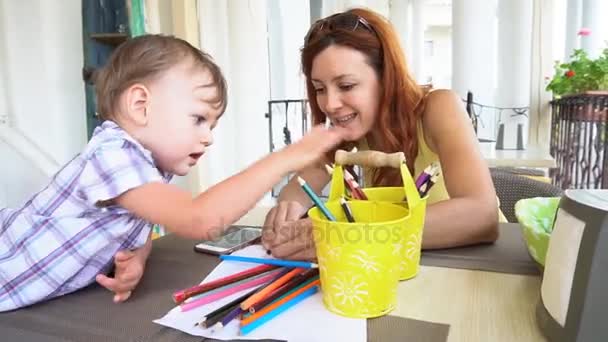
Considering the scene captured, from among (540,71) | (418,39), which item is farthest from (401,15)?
(540,71)

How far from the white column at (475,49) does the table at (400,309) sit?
197 centimetres

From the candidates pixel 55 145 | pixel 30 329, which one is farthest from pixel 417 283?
pixel 55 145

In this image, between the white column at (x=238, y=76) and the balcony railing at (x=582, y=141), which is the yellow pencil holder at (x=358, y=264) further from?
the white column at (x=238, y=76)

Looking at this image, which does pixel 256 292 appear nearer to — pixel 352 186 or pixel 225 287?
pixel 225 287

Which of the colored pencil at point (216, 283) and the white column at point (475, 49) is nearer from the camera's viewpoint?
the colored pencil at point (216, 283)

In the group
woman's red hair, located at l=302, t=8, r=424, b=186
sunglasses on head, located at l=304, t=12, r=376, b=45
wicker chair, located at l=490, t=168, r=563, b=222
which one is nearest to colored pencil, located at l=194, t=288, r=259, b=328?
woman's red hair, located at l=302, t=8, r=424, b=186

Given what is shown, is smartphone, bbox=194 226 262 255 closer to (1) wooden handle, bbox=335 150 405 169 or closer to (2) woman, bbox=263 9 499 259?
(2) woman, bbox=263 9 499 259

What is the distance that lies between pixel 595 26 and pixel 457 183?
76.9 inches

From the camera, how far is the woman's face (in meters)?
1.01

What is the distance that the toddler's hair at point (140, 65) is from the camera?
68 cm

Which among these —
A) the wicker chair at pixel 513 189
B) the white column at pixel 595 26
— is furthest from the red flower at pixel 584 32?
the wicker chair at pixel 513 189

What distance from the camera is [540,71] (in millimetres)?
2355

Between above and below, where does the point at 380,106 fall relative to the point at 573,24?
below

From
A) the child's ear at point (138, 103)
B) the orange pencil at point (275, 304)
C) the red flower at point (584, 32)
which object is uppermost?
the red flower at point (584, 32)
